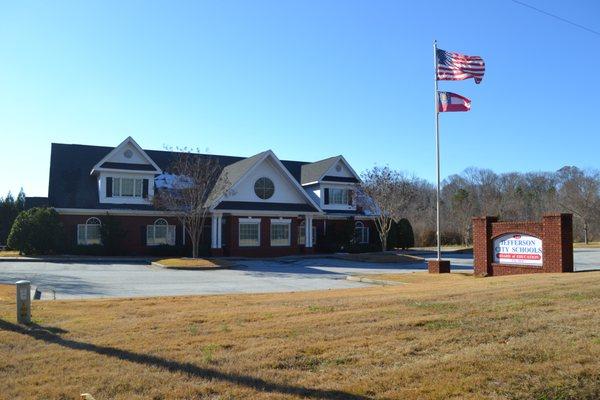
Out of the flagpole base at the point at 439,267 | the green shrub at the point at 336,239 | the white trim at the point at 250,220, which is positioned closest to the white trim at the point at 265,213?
the white trim at the point at 250,220

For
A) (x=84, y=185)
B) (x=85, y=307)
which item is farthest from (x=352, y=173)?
(x=85, y=307)

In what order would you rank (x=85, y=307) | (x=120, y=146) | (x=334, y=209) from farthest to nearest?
(x=334, y=209), (x=120, y=146), (x=85, y=307)

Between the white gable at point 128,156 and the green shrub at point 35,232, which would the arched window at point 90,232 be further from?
the white gable at point 128,156

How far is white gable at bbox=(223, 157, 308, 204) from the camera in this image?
3662 centimetres

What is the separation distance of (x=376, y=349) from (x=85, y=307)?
23.0ft

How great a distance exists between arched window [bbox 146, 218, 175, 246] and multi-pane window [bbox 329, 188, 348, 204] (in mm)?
12459

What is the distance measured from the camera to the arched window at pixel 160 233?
1426 inches

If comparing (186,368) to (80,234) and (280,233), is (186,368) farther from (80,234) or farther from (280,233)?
(280,233)

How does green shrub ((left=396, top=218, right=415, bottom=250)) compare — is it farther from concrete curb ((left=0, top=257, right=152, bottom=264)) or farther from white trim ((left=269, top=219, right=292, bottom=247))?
concrete curb ((left=0, top=257, right=152, bottom=264))

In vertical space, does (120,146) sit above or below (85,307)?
above

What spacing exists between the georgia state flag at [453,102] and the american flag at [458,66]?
665mm

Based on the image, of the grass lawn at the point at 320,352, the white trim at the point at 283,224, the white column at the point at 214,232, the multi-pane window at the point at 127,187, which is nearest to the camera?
the grass lawn at the point at 320,352

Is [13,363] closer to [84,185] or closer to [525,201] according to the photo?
[84,185]

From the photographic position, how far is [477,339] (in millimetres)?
7133
